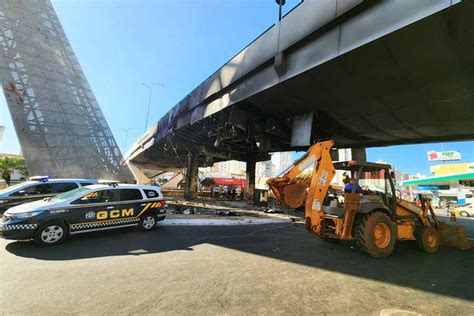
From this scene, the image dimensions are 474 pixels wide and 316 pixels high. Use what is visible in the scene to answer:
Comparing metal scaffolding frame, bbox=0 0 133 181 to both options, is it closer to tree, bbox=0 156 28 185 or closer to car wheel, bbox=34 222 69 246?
tree, bbox=0 156 28 185

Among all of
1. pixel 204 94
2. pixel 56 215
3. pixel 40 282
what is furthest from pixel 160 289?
pixel 204 94

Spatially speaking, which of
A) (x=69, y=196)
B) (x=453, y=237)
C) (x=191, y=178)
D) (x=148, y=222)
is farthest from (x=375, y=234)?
(x=191, y=178)

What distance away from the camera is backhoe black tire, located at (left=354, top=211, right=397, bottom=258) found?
655 centimetres

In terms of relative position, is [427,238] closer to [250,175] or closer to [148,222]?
[148,222]

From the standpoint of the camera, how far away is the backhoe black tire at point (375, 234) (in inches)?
258

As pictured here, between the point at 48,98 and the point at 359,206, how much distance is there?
31957 millimetres

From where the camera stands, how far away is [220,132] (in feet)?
61.0

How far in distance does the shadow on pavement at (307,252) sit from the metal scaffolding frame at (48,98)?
22646 millimetres

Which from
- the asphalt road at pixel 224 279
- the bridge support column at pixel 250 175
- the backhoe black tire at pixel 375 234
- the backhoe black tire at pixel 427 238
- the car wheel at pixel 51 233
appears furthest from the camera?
the bridge support column at pixel 250 175

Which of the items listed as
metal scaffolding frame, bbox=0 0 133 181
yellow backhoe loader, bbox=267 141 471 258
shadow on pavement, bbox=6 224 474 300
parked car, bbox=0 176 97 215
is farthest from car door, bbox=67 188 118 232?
metal scaffolding frame, bbox=0 0 133 181

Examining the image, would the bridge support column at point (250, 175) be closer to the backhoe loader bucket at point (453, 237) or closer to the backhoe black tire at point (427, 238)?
the backhoe loader bucket at point (453, 237)

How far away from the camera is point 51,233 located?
23.4ft

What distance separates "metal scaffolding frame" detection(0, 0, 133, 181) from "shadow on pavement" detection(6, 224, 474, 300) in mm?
22646

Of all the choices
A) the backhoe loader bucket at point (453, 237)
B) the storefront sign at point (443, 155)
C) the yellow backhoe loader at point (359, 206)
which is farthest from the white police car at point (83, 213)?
the storefront sign at point (443, 155)
